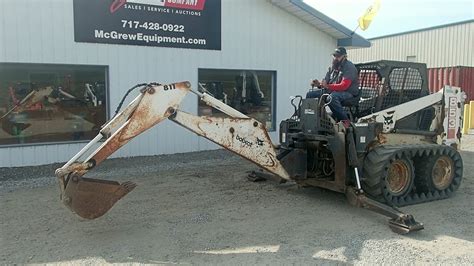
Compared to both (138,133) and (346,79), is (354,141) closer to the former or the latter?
(346,79)

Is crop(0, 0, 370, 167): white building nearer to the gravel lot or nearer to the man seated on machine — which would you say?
the gravel lot

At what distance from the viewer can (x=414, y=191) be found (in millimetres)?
6934

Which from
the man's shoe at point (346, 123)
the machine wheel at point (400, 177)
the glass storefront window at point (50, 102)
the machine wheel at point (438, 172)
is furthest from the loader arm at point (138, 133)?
the glass storefront window at point (50, 102)

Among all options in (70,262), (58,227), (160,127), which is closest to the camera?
(70,262)

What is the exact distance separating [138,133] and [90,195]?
852mm

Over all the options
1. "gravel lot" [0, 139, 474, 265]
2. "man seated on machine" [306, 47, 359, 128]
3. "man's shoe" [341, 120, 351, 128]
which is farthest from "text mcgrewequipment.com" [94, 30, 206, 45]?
"man's shoe" [341, 120, 351, 128]

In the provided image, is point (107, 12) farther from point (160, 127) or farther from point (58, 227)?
point (58, 227)

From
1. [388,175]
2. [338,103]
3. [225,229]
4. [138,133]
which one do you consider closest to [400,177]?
[388,175]

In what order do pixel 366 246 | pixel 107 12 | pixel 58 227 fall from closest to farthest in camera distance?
pixel 366 246 → pixel 58 227 → pixel 107 12

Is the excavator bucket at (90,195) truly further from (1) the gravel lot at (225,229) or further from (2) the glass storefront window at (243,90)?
(2) the glass storefront window at (243,90)

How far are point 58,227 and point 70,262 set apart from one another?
1.20 meters

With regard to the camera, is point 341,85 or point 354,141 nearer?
point 354,141

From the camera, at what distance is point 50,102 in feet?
32.0

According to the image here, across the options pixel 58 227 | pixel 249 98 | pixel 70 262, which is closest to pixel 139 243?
pixel 70 262
